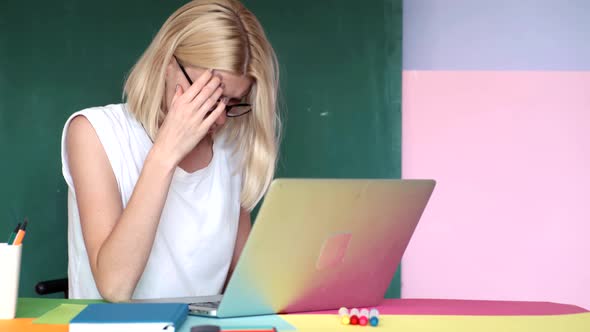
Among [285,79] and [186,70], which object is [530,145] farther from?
[186,70]

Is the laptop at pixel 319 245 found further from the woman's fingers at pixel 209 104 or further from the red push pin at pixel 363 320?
the woman's fingers at pixel 209 104

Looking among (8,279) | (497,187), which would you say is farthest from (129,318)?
(497,187)

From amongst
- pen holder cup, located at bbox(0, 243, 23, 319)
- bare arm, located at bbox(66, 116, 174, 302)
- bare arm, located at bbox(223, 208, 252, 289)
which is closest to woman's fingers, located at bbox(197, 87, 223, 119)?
bare arm, located at bbox(66, 116, 174, 302)

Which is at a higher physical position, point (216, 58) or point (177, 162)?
point (216, 58)

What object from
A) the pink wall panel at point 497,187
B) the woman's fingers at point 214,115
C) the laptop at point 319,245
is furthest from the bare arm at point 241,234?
the pink wall panel at point 497,187

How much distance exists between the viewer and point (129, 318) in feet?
3.63

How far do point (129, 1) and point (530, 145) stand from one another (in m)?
1.55

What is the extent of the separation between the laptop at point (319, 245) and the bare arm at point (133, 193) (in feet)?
0.59

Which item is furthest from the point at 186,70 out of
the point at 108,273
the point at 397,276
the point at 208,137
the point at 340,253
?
the point at 397,276

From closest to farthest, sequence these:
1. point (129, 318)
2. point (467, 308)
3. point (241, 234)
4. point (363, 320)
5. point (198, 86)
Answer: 1. point (129, 318)
2. point (363, 320)
3. point (467, 308)
4. point (198, 86)
5. point (241, 234)

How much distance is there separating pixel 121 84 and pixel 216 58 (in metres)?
1.03

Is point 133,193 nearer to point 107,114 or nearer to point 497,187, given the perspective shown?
point 107,114

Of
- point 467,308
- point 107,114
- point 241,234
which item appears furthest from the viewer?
point 241,234

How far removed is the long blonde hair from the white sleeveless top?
0.08 meters
